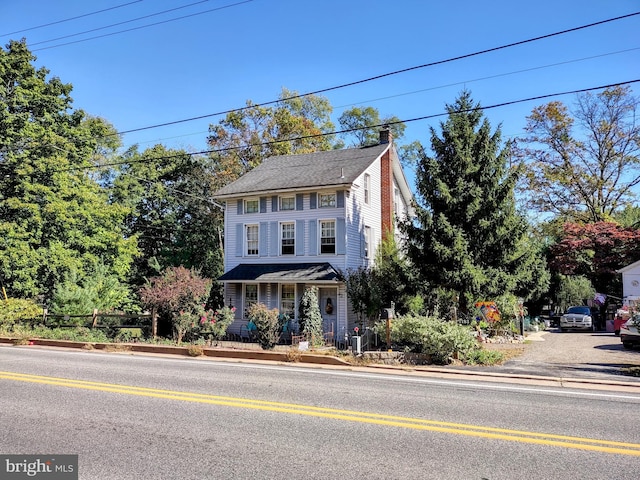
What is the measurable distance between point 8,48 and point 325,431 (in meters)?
32.5

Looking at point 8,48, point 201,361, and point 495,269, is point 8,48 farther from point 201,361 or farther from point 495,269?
point 495,269

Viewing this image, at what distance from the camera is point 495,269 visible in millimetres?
18828

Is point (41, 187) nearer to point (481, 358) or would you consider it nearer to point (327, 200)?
point (327, 200)

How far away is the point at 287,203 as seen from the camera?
995 inches

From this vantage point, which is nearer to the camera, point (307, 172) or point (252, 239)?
point (252, 239)

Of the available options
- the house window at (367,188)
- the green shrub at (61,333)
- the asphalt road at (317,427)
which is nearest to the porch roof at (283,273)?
the house window at (367,188)

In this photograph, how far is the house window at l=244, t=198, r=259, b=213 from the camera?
26031 millimetres

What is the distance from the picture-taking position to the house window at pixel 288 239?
2491 centimetres

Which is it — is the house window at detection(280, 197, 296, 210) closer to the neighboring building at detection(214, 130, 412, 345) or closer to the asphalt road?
the neighboring building at detection(214, 130, 412, 345)

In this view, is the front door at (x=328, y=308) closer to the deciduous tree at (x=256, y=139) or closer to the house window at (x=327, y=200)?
the house window at (x=327, y=200)

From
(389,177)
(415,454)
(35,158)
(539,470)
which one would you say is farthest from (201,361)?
(35,158)

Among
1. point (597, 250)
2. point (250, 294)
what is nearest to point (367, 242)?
point (250, 294)

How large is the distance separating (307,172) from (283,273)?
6.09m

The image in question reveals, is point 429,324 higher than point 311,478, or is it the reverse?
point 429,324
